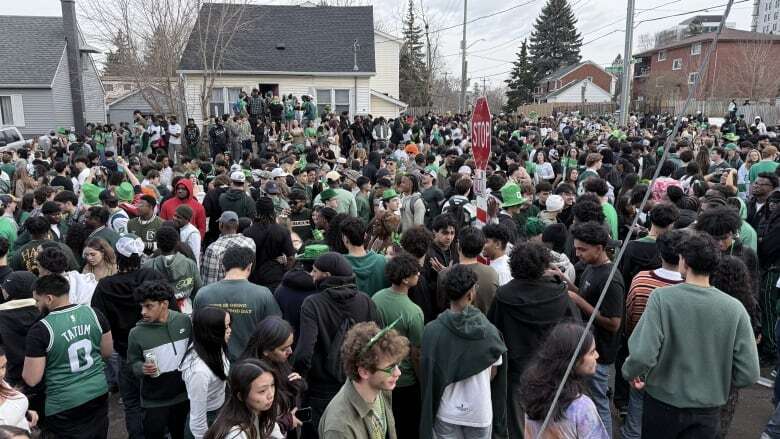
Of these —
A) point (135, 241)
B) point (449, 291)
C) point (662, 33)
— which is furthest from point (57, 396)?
point (662, 33)

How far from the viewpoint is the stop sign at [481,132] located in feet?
18.1

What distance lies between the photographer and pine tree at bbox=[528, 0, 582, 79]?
226ft

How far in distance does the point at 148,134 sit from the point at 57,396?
1737 cm

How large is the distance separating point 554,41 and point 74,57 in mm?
58322

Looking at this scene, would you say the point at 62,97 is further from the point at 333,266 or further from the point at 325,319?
the point at 325,319

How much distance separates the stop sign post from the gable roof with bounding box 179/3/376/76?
907 inches

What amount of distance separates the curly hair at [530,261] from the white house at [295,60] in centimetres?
2439

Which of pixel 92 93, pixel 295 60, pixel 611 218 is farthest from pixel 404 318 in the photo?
pixel 92 93

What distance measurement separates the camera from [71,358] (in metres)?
4.02

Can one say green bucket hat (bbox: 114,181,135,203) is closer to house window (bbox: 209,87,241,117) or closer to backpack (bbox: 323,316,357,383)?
backpack (bbox: 323,316,357,383)

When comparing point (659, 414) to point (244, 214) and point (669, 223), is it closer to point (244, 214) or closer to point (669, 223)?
point (669, 223)

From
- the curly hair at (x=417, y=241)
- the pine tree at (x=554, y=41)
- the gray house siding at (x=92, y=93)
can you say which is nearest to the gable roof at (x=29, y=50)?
the gray house siding at (x=92, y=93)

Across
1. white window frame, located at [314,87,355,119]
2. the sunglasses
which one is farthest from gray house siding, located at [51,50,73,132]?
the sunglasses

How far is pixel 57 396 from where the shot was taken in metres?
4.00
